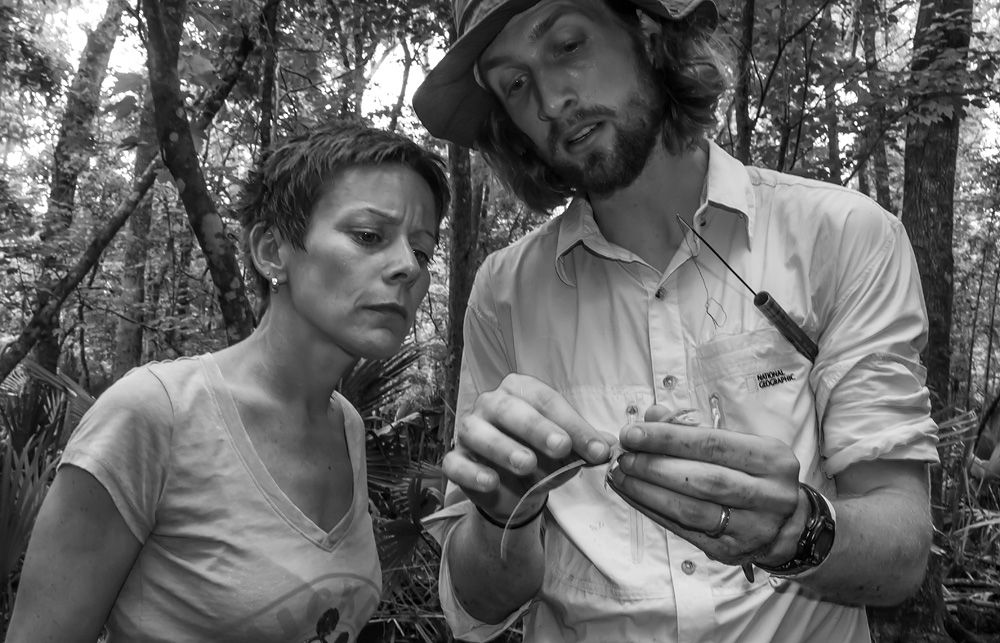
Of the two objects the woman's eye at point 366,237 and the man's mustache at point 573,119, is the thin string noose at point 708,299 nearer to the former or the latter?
the man's mustache at point 573,119

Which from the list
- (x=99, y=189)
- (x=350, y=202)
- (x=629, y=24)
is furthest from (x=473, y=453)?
(x=99, y=189)

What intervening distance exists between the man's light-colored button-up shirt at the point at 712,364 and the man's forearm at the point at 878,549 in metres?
0.12

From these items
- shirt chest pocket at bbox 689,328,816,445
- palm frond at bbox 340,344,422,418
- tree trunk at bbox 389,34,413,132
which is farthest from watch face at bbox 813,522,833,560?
tree trunk at bbox 389,34,413,132

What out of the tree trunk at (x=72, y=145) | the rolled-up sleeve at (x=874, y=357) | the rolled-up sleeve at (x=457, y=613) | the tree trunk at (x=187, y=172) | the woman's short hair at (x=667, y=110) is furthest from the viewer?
the tree trunk at (x=72, y=145)

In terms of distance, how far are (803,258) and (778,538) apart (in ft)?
2.96

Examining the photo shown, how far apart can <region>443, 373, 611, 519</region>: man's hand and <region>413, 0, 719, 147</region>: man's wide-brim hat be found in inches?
50.2

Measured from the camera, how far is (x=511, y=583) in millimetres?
1925

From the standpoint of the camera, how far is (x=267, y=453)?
6.94 ft

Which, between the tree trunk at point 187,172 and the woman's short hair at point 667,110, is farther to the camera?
the tree trunk at point 187,172

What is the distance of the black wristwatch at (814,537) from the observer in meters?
A: 1.41

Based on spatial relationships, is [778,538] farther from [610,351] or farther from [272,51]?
[272,51]

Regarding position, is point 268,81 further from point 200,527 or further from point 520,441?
point 520,441

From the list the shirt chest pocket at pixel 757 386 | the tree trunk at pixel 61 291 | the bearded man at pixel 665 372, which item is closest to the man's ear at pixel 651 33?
the bearded man at pixel 665 372

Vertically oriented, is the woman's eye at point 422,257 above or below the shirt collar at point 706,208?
below
